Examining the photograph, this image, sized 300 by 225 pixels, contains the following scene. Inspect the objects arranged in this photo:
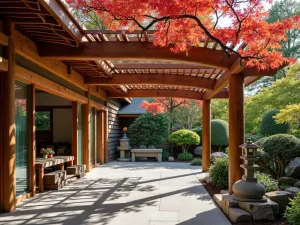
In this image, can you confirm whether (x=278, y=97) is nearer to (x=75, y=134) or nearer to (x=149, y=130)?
(x=149, y=130)

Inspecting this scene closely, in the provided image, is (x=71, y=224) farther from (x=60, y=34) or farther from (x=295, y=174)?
(x=295, y=174)

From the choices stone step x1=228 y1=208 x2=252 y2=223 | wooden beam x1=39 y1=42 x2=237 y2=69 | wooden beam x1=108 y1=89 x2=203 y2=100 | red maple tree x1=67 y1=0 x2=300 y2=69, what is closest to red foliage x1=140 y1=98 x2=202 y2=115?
wooden beam x1=108 y1=89 x2=203 y2=100

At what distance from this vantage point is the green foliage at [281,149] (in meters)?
6.63

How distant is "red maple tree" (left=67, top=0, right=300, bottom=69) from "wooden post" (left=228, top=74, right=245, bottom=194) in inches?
30.8

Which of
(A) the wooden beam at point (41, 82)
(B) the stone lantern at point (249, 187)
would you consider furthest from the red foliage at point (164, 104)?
(B) the stone lantern at point (249, 187)

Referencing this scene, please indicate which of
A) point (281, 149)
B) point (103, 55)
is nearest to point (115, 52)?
point (103, 55)

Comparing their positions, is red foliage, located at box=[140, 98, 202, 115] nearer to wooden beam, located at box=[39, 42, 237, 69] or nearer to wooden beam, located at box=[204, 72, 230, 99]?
wooden beam, located at box=[204, 72, 230, 99]

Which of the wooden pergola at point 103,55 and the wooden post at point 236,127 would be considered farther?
the wooden post at point 236,127

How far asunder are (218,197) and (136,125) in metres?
8.63

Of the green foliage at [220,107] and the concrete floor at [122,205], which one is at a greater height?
the green foliage at [220,107]

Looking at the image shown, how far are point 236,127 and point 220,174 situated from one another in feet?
4.78

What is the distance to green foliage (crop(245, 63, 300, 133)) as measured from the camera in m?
10.5

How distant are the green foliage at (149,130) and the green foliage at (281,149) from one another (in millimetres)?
6967

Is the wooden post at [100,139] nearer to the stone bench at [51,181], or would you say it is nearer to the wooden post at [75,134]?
the wooden post at [75,134]
